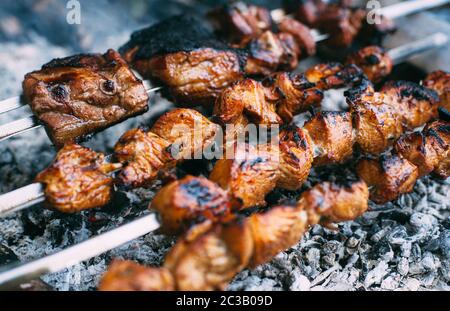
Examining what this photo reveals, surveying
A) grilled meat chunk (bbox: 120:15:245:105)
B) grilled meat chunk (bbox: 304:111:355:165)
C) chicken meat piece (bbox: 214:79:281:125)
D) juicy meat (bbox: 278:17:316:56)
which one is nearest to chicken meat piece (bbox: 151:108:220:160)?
chicken meat piece (bbox: 214:79:281:125)

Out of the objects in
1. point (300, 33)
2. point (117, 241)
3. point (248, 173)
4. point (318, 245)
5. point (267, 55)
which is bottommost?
point (318, 245)

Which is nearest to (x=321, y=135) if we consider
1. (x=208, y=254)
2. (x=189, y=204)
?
(x=189, y=204)

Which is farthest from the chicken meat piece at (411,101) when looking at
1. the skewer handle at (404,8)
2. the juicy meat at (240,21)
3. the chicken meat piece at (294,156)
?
the juicy meat at (240,21)

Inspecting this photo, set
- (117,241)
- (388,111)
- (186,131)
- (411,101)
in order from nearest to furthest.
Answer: (117,241) < (186,131) < (388,111) < (411,101)

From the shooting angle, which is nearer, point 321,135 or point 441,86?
point 321,135

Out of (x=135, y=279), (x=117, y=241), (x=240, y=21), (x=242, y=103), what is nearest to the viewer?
(x=135, y=279)

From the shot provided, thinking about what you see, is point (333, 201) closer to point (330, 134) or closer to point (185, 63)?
point (330, 134)

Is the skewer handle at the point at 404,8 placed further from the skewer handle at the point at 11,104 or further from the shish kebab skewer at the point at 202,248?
the skewer handle at the point at 11,104
